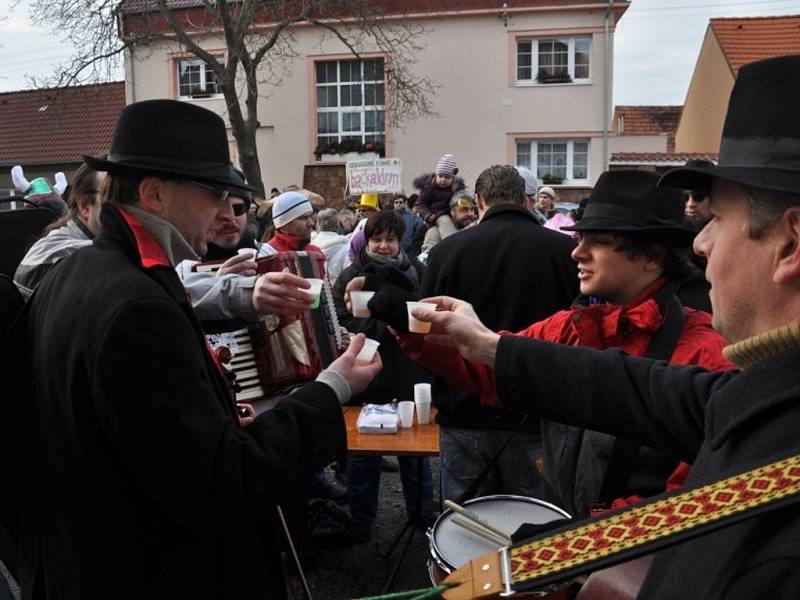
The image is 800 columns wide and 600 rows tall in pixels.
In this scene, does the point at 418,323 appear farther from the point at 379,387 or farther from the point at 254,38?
the point at 254,38

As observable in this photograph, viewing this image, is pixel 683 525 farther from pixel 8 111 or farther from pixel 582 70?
pixel 8 111

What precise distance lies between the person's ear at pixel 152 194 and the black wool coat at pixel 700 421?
1145 mm

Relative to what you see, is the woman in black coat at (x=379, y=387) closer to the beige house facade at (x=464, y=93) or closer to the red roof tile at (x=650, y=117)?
the beige house facade at (x=464, y=93)

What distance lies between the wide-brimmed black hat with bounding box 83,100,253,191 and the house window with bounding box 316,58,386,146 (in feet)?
64.0

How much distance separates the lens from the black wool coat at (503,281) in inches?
146

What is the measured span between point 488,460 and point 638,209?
1.69 meters

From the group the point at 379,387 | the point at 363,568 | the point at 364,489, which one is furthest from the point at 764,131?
the point at 364,489

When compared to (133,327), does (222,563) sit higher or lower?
lower

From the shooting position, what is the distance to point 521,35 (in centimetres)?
1981

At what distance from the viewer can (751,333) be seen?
1.25 meters

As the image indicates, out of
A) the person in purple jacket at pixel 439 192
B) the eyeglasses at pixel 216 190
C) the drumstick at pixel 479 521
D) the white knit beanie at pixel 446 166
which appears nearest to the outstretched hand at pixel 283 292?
the eyeglasses at pixel 216 190

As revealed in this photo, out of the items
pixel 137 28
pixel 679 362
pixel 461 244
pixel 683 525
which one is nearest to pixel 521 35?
pixel 137 28

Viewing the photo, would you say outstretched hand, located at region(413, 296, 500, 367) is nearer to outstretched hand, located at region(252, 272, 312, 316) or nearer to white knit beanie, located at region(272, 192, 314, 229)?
outstretched hand, located at region(252, 272, 312, 316)

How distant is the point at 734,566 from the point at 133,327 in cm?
130
